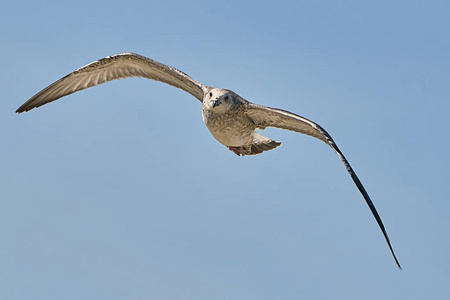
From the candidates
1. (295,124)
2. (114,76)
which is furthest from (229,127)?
(114,76)

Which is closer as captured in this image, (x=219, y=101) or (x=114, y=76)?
(x=219, y=101)

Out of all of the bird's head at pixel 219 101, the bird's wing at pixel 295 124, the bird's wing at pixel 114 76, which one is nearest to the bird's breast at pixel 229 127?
the bird's head at pixel 219 101

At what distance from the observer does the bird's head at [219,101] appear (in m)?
13.0

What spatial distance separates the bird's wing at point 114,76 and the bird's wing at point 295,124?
131 cm

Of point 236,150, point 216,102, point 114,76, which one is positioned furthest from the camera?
point 114,76

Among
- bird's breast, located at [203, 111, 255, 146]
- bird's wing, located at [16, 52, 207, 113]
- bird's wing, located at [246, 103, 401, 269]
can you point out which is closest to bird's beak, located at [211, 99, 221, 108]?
bird's breast, located at [203, 111, 255, 146]

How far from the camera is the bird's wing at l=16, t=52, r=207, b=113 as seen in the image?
1455 cm

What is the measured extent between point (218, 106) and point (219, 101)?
103 millimetres

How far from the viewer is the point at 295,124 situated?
13.5 m

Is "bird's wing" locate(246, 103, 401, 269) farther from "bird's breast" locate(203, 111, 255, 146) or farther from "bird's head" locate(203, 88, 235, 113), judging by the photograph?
"bird's head" locate(203, 88, 235, 113)

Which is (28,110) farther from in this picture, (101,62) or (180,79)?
(180,79)

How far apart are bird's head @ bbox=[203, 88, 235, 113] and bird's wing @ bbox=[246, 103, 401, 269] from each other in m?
0.53

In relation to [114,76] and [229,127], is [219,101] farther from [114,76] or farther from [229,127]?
[114,76]

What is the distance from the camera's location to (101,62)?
1529 centimetres
